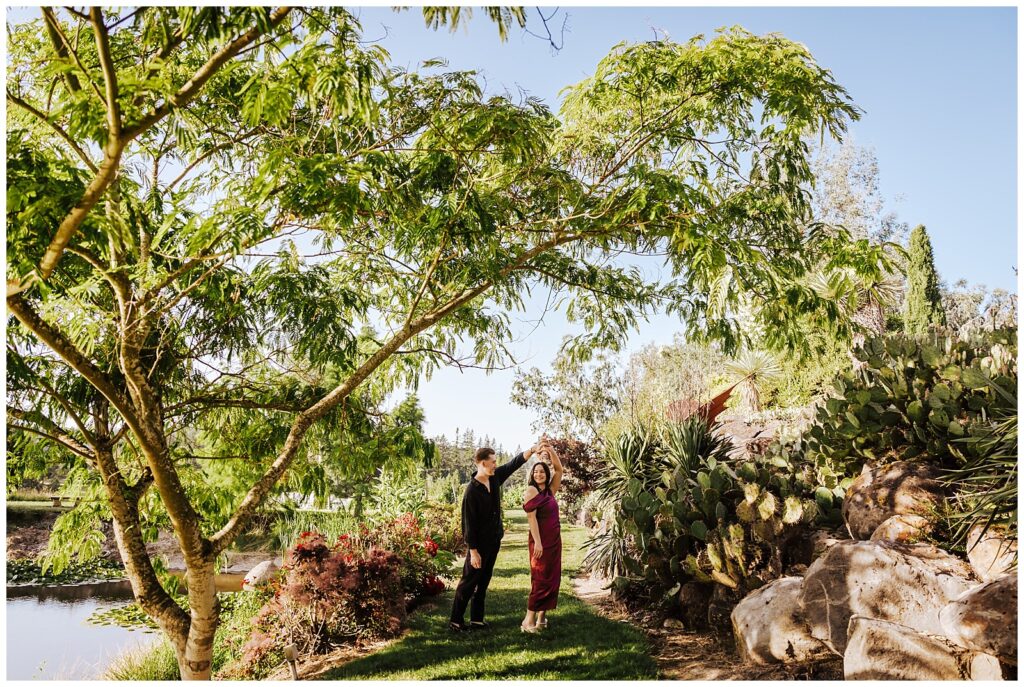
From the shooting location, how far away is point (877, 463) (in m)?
5.61

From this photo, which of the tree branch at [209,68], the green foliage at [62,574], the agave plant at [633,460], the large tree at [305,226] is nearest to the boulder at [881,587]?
the large tree at [305,226]

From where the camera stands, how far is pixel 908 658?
134 inches

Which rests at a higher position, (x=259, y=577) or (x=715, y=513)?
(x=715, y=513)

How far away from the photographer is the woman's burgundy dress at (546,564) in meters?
5.69

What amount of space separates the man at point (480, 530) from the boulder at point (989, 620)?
3.20 m

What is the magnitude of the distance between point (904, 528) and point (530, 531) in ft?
9.57

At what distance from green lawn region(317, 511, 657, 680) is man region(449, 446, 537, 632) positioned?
0.76 ft

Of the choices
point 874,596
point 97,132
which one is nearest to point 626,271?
point 874,596

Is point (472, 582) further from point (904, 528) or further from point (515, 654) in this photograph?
point (904, 528)

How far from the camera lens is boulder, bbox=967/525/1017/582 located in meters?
3.95

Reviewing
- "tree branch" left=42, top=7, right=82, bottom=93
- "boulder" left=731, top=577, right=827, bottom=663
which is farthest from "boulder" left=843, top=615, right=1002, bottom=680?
"tree branch" left=42, top=7, right=82, bottom=93

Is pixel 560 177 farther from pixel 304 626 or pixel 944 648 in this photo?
pixel 304 626

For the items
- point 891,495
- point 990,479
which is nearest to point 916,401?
point 891,495

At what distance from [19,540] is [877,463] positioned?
18805 mm
